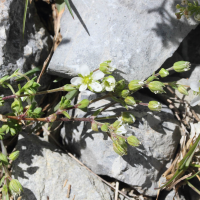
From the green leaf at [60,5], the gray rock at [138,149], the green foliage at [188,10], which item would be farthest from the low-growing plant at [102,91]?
the green leaf at [60,5]

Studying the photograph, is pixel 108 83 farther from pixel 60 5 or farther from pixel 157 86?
pixel 60 5

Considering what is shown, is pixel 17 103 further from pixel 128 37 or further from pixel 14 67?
pixel 128 37

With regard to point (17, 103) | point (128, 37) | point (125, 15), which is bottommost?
point (17, 103)

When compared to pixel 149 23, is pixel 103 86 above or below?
below

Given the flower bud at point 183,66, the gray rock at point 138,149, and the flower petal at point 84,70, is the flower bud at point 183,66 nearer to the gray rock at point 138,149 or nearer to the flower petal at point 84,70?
the gray rock at point 138,149

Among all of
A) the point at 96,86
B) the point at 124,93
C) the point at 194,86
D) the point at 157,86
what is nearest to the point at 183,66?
the point at 194,86

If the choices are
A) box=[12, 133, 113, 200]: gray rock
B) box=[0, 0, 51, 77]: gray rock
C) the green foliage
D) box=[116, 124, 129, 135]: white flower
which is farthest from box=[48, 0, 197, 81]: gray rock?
box=[12, 133, 113, 200]: gray rock

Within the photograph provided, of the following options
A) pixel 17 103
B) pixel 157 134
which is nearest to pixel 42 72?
pixel 17 103
